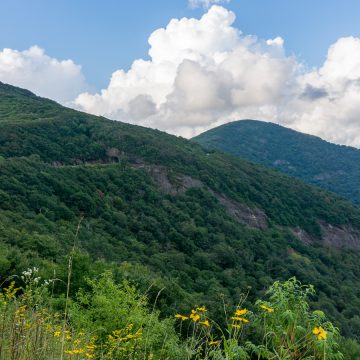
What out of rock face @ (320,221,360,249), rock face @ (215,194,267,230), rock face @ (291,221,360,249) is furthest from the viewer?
rock face @ (320,221,360,249)

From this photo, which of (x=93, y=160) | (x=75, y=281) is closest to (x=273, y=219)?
(x=93, y=160)

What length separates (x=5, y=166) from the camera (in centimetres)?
5381

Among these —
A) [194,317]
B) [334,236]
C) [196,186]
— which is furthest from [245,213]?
[194,317]

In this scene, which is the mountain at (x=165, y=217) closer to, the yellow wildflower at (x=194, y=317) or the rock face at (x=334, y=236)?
the rock face at (x=334, y=236)

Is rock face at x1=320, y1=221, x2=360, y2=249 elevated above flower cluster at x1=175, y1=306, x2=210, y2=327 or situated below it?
below

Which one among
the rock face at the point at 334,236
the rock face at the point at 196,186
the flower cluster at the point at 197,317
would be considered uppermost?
the rock face at the point at 196,186

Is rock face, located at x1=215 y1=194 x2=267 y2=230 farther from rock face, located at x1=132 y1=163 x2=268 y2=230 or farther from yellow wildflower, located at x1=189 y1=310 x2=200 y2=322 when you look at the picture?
yellow wildflower, located at x1=189 y1=310 x2=200 y2=322

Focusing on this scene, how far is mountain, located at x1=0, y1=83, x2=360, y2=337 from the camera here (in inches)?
1604

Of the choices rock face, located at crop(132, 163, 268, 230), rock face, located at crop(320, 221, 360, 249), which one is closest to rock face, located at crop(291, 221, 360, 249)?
rock face, located at crop(320, 221, 360, 249)

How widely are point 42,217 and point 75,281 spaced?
23306 millimetres

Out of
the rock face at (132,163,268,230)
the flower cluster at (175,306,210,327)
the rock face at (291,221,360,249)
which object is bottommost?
the rock face at (291,221,360,249)

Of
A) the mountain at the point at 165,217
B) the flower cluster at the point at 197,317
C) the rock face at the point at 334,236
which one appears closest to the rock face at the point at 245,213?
the mountain at the point at 165,217

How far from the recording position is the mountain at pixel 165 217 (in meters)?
40.8

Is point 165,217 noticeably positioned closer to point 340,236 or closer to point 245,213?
point 245,213
